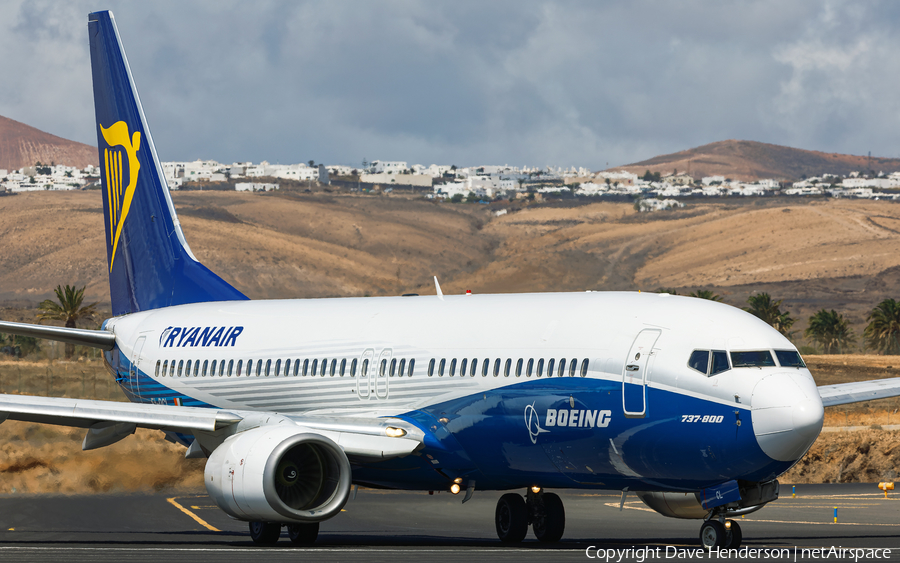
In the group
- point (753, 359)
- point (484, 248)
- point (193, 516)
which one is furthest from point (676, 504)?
point (484, 248)

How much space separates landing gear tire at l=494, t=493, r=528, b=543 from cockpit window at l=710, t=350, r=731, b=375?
6.53 meters

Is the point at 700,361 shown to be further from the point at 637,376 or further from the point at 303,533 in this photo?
the point at 303,533

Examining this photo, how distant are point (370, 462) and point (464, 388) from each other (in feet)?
7.89

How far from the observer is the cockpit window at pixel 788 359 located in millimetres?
20375

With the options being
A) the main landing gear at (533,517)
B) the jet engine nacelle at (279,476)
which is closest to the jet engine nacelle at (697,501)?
the main landing gear at (533,517)

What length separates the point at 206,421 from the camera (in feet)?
79.8

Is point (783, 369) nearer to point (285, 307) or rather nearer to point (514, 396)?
point (514, 396)

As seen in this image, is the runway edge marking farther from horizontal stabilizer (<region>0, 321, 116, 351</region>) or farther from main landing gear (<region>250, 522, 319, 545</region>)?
main landing gear (<region>250, 522, 319, 545</region>)

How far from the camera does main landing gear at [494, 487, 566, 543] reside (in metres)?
25.0

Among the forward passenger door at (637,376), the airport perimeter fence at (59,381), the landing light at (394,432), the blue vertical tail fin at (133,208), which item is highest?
the blue vertical tail fin at (133,208)

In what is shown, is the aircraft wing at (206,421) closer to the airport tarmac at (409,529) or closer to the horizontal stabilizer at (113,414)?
the horizontal stabilizer at (113,414)

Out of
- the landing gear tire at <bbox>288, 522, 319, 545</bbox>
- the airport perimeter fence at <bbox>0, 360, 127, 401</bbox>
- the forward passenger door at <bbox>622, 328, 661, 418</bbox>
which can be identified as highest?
the forward passenger door at <bbox>622, 328, 661, 418</bbox>

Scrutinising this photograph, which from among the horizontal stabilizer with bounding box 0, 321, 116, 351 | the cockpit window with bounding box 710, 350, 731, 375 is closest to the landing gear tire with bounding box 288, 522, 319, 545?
the horizontal stabilizer with bounding box 0, 321, 116, 351

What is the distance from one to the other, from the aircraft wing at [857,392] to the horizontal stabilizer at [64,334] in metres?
16.5
